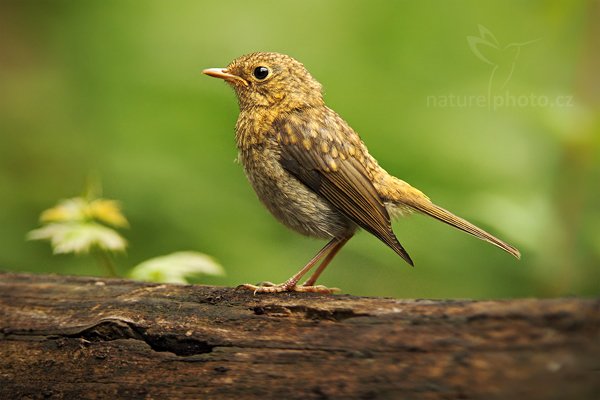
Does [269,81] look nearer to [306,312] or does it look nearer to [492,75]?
[306,312]

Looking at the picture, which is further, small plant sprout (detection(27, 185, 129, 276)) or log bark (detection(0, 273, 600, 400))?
small plant sprout (detection(27, 185, 129, 276))

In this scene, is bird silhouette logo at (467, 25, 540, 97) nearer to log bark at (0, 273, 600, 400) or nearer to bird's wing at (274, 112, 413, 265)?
bird's wing at (274, 112, 413, 265)

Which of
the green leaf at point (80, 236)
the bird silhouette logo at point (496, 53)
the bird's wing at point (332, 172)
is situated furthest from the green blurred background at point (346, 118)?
the green leaf at point (80, 236)

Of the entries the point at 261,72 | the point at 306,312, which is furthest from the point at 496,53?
the point at 306,312

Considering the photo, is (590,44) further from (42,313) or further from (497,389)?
→ (42,313)

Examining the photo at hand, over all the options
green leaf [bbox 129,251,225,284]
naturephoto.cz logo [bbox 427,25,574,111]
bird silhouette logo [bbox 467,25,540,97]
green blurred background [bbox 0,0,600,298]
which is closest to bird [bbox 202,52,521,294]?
green leaf [bbox 129,251,225,284]

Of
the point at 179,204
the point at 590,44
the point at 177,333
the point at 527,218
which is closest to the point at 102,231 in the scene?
the point at 177,333
